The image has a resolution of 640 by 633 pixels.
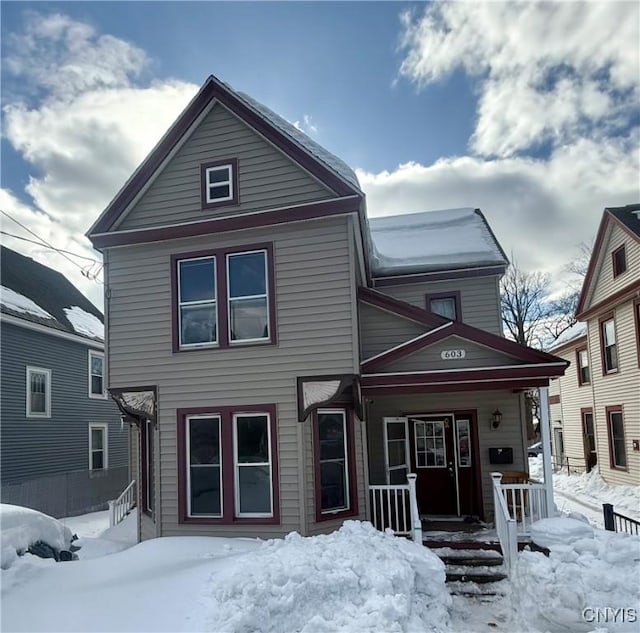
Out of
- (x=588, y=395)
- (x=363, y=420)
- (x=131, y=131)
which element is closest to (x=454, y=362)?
(x=363, y=420)

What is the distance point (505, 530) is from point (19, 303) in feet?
51.2

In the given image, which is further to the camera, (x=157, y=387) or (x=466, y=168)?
(x=466, y=168)

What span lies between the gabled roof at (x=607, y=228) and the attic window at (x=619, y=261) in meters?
0.83

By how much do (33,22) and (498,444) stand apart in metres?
12.7

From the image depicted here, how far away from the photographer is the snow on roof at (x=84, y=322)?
19453 mm

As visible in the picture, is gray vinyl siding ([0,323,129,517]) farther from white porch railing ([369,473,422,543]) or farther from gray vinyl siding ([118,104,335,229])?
white porch railing ([369,473,422,543])

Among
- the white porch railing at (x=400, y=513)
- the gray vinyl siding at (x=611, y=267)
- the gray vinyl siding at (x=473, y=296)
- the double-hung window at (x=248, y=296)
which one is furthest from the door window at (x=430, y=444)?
the gray vinyl siding at (x=611, y=267)

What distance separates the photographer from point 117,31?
10.6m

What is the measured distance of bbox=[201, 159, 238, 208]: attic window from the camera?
32.1ft

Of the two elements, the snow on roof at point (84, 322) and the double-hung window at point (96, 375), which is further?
the double-hung window at point (96, 375)

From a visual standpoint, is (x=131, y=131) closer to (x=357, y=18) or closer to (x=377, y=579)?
(x=357, y=18)

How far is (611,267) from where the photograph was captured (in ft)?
59.3

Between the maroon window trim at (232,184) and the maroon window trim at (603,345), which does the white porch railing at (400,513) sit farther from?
the maroon window trim at (603,345)

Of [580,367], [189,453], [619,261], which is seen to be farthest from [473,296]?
[580,367]
